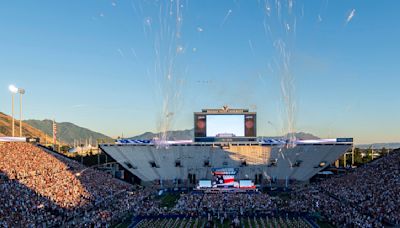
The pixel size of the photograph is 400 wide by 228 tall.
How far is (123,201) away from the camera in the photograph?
124 feet

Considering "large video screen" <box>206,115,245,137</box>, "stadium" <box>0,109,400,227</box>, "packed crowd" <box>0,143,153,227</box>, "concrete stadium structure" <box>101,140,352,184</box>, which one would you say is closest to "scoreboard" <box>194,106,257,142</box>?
"large video screen" <box>206,115,245,137</box>

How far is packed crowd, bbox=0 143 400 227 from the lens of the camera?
2886 cm

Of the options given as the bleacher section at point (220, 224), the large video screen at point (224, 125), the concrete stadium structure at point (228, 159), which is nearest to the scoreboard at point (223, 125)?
the large video screen at point (224, 125)

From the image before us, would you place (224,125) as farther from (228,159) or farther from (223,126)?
(228,159)

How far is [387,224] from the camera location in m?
27.2

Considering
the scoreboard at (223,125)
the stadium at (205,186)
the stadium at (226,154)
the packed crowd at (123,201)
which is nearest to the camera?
the packed crowd at (123,201)

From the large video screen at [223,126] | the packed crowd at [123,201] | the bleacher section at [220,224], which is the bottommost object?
the bleacher section at [220,224]

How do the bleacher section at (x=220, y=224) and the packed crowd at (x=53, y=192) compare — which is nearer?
the packed crowd at (x=53, y=192)

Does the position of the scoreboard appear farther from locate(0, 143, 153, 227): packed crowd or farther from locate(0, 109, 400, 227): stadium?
locate(0, 143, 153, 227): packed crowd

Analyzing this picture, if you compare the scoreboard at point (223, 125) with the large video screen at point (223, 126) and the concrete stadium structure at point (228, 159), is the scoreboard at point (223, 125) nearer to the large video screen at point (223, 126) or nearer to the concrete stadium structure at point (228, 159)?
the large video screen at point (223, 126)

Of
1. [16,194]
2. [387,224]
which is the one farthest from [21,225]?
[387,224]

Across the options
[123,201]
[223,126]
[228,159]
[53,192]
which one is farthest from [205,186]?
[53,192]

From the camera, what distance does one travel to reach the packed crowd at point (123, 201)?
28.9 m

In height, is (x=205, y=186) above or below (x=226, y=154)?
below
